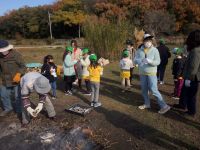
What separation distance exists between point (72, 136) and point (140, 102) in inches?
110

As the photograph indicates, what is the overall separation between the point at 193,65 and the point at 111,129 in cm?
213

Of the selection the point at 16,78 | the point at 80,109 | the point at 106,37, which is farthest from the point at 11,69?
the point at 106,37

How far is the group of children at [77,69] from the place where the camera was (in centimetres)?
767

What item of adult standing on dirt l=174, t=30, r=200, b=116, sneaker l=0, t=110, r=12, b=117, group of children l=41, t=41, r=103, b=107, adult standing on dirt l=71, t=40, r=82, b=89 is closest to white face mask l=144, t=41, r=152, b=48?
adult standing on dirt l=174, t=30, r=200, b=116

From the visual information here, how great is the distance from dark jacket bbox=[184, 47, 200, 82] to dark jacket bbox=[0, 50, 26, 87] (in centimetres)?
382

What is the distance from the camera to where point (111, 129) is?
6.18m

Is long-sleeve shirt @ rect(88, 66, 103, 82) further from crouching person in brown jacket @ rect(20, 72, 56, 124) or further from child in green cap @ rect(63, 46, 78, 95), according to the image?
crouching person in brown jacket @ rect(20, 72, 56, 124)

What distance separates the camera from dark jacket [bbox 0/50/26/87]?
7070mm

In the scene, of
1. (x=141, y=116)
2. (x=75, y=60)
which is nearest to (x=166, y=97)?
(x=141, y=116)

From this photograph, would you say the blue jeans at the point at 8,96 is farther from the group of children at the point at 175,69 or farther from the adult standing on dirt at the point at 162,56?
the adult standing on dirt at the point at 162,56

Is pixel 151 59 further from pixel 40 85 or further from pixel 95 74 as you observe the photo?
pixel 40 85

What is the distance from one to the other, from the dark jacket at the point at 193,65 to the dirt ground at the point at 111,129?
1.03m

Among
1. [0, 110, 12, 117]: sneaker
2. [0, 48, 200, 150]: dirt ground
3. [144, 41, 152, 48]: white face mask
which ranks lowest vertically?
[0, 110, 12, 117]: sneaker

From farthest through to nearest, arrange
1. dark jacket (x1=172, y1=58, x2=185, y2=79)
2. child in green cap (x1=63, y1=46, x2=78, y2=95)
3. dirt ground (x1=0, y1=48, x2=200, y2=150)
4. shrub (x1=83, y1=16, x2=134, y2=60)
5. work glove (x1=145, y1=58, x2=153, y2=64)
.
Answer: shrub (x1=83, y1=16, x2=134, y2=60)
child in green cap (x1=63, y1=46, x2=78, y2=95)
dark jacket (x1=172, y1=58, x2=185, y2=79)
work glove (x1=145, y1=58, x2=153, y2=64)
dirt ground (x1=0, y1=48, x2=200, y2=150)
